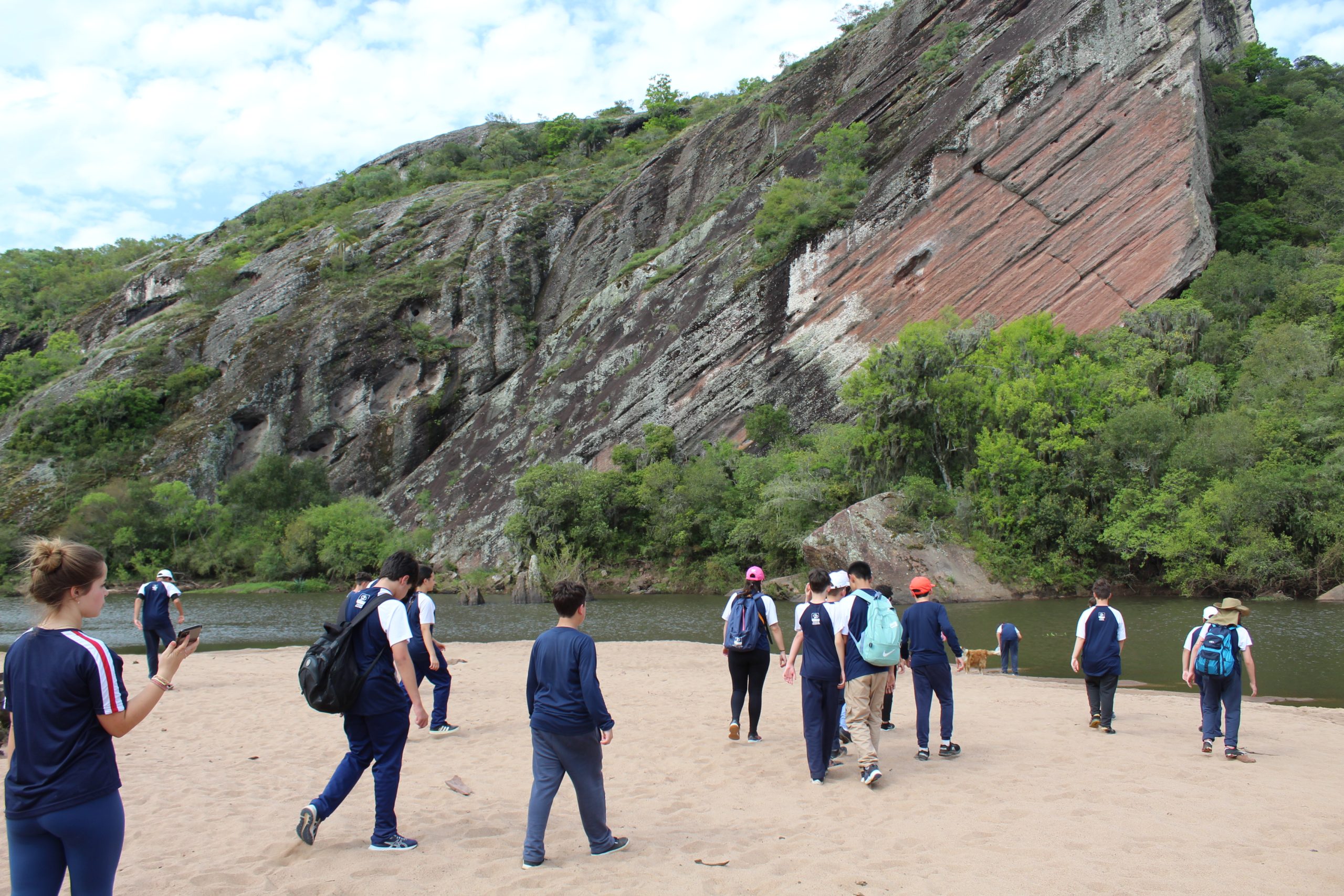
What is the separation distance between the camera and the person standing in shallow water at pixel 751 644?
8.24 metres

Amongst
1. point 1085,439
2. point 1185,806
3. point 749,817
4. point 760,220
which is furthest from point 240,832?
point 760,220

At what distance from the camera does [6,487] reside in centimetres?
5897

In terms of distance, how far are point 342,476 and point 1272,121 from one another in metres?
64.0

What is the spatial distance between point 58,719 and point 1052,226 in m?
42.2

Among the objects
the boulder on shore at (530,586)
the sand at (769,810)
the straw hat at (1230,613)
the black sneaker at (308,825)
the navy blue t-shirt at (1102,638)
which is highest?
the straw hat at (1230,613)

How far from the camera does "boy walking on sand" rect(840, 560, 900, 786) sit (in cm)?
696

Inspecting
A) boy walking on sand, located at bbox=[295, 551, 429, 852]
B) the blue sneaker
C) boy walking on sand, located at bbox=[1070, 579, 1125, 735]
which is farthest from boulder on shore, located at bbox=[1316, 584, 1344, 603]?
boy walking on sand, located at bbox=[295, 551, 429, 852]

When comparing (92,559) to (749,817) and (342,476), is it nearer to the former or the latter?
(749,817)

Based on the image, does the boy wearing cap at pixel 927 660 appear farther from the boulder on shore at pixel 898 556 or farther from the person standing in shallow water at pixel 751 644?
the boulder on shore at pixel 898 556

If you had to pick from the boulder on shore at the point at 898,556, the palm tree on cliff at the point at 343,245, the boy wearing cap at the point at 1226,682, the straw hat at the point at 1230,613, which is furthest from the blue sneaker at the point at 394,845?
the palm tree on cliff at the point at 343,245

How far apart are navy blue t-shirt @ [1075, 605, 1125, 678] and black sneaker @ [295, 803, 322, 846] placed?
25.2 ft

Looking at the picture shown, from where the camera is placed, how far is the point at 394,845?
5.21m

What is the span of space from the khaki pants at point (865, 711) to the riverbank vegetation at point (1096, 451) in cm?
2436

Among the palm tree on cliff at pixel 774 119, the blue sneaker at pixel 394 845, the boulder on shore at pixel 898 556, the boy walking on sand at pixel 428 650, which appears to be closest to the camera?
the blue sneaker at pixel 394 845
